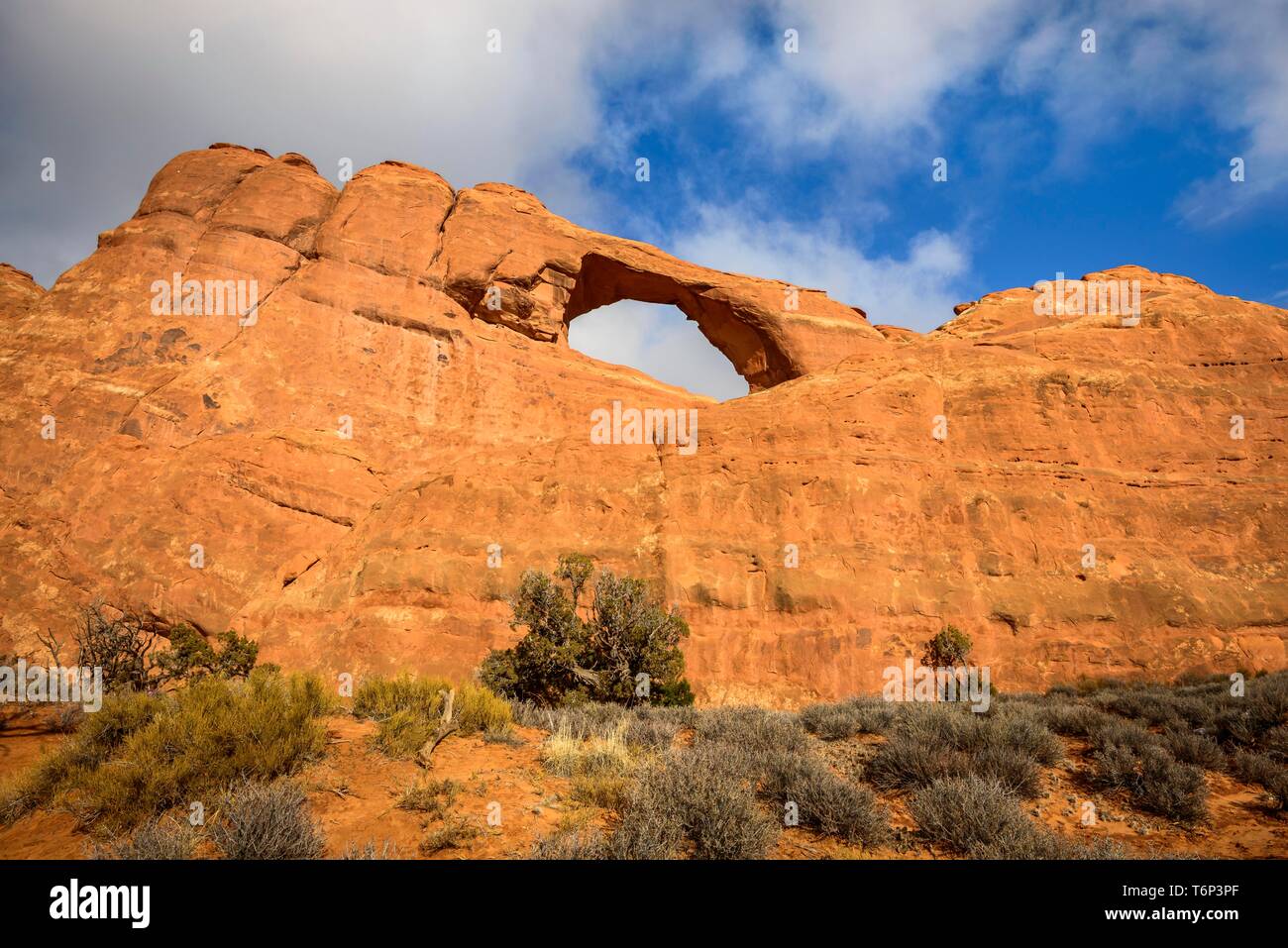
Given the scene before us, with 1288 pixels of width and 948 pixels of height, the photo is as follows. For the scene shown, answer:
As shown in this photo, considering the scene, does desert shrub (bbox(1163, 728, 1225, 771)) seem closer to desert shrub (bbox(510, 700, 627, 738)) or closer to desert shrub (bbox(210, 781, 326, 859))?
desert shrub (bbox(510, 700, 627, 738))

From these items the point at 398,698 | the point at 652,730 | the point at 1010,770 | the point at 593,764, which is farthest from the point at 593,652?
the point at 1010,770

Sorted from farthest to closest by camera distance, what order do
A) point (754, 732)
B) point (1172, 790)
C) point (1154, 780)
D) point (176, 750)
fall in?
point (754, 732) → point (1154, 780) → point (1172, 790) → point (176, 750)

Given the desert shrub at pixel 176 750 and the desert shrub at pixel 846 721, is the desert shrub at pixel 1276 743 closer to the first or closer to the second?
the desert shrub at pixel 846 721

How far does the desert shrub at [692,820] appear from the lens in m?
5.09

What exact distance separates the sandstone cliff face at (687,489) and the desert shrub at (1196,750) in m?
9.01

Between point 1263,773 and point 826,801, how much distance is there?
18.4 feet

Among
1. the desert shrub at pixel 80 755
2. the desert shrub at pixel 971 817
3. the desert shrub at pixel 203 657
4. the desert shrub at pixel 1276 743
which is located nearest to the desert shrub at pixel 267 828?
the desert shrub at pixel 80 755

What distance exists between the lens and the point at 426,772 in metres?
6.97

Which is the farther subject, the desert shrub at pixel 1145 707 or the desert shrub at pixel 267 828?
the desert shrub at pixel 1145 707

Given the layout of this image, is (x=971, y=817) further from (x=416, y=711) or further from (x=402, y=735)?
(x=416, y=711)

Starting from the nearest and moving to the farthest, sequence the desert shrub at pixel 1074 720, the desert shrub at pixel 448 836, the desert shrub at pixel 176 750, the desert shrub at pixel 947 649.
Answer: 1. the desert shrub at pixel 448 836
2. the desert shrub at pixel 176 750
3. the desert shrub at pixel 1074 720
4. the desert shrub at pixel 947 649

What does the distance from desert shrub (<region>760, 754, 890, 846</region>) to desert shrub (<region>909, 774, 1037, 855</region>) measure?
44cm

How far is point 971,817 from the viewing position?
18.3 ft
